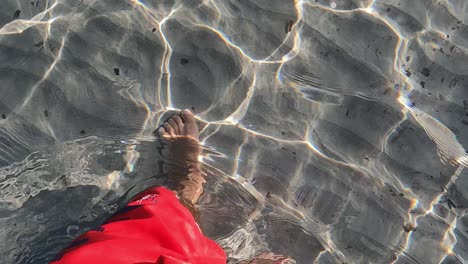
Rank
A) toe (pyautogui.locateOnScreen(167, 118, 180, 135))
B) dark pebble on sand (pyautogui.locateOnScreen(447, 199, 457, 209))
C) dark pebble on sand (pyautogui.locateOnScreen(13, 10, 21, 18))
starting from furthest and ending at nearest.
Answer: dark pebble on sand (pyautogui.locateOnScreen(13, 10, 21, 18)) < toe (pyautogui.locateOnScreen(167, 118, 180, 135)) < dark pebble on sand (pyautogui.locateOnScreen(447, 199, 457, 209))

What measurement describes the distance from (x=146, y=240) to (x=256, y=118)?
1156 mm

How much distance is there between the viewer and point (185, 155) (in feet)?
10.5

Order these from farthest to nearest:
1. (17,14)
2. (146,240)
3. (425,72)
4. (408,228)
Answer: (17,14) → (425,72) → (408,228) → (146,240)

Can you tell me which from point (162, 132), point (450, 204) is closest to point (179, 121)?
point (162, 132)

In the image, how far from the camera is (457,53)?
3.12m

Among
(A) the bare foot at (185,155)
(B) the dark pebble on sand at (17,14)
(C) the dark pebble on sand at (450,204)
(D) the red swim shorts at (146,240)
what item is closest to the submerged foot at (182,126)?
(A) the bare foot at (185,155)

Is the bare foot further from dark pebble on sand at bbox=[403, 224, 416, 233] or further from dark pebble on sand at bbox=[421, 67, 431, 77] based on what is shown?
dark pebble on sand at bbox=[421, 67, 431, 77]

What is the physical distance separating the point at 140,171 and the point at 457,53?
218 cm

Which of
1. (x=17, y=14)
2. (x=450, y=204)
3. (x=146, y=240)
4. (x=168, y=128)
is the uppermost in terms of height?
(x=17, y=14)

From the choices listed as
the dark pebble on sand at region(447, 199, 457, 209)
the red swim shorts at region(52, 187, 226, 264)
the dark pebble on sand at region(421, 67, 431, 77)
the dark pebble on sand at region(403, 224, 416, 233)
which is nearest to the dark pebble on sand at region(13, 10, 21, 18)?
the red swim shorts at region(52, 187, 226, 264)

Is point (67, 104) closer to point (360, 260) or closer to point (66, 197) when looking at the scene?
point (66, 197)

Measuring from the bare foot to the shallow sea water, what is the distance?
0.21ft

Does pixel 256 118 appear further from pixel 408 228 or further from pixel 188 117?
pixel 408 228

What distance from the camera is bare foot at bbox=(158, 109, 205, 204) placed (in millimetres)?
3123
